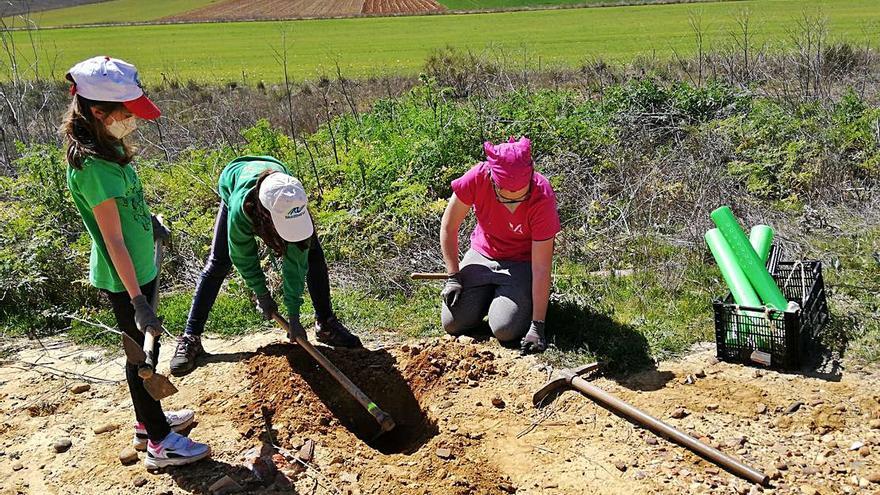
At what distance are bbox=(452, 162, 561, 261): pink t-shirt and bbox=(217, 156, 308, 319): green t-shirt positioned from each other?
43.2 inches

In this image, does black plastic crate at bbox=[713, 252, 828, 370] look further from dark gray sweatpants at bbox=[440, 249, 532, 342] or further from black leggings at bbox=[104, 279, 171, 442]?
black leggings at bbox=[104, 279, 171, 442]

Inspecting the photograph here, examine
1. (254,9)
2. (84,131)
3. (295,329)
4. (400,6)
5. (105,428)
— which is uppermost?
(254,9)

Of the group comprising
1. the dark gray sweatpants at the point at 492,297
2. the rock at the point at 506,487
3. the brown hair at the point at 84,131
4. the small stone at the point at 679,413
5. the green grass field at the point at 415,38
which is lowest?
the rock at the point at 506,487

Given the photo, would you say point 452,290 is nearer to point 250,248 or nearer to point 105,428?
point 250,248

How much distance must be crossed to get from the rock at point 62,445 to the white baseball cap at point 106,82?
1.90 metres

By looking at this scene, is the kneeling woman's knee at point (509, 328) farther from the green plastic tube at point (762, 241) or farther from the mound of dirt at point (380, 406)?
the green plastic tube at point (762, 241)

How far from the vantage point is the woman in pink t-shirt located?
384 centimetres

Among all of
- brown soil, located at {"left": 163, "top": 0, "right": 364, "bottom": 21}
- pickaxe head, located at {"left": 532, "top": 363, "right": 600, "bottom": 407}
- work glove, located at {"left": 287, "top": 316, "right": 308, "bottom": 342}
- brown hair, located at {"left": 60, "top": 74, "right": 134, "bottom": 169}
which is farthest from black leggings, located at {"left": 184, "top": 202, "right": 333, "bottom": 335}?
brown soil, located at {"left": 163, "top": 0, "right": 364, "bottom": 21}

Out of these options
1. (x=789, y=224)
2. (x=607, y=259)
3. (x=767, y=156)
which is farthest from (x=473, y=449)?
(x=767, y=156)

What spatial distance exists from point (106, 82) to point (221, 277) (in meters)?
1.69

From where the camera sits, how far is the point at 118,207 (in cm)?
289

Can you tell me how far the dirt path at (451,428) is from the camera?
310 centimetres

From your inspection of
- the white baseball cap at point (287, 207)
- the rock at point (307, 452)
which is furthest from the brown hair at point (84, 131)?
the rock at point (307, 452)

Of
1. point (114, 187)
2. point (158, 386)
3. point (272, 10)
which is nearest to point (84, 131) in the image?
point (114, 187)
